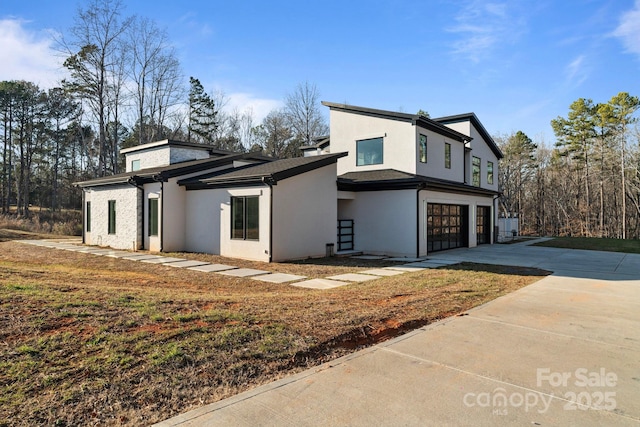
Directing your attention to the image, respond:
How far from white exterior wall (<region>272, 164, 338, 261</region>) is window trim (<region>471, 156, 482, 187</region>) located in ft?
37.3

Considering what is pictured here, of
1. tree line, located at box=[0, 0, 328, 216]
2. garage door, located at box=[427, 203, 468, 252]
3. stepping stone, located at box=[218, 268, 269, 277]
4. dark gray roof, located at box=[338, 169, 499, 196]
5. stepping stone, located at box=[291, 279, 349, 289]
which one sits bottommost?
stepping stone, located at box=[291, 279, 349, 289]

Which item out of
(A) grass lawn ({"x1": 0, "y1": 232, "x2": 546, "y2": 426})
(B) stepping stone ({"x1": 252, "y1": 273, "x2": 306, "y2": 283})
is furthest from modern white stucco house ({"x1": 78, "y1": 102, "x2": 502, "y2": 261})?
(A) grass lawn ({"x1": 0, "y1": 232, "x2": 546, "y2": 426})

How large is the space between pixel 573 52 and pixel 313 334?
1522cm

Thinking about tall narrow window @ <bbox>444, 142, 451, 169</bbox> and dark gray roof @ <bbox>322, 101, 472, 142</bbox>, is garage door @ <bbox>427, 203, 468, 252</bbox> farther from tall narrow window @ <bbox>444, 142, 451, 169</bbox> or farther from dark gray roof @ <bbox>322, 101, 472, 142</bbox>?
dark gray roof @ <bbox>322, 101, 472, 142</bbox>

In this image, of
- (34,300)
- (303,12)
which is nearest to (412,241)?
(303,12)

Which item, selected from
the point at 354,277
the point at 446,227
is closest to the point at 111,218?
the point at 354,277

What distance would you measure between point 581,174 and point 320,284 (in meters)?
35.4

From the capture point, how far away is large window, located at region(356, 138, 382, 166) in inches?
686

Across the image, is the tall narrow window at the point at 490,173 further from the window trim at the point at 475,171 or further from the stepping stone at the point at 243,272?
the stepping stone at the point at 243,272

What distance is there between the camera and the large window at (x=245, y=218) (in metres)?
12.4

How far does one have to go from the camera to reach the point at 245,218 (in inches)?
501

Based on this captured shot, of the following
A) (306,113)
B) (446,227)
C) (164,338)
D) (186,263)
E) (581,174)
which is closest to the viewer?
(164,338)

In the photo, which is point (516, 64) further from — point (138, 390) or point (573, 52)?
point (138, 390)

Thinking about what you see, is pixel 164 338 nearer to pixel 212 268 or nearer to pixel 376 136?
pixel 212 268
